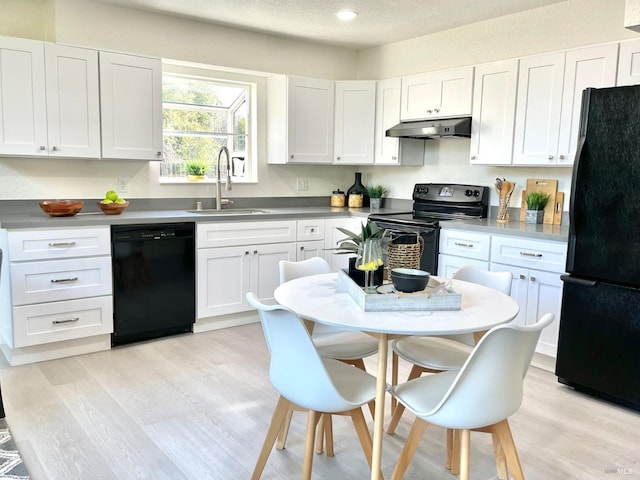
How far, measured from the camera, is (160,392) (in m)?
2.90

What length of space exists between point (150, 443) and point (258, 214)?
6.93ft

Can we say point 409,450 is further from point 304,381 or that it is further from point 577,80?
point 577,80

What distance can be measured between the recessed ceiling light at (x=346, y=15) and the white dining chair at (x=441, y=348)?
2.27m

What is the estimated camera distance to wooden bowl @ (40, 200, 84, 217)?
11.0 feet

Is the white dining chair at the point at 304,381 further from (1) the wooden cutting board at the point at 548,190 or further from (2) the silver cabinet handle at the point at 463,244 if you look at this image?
(1) the wooden cutting board at the point at 548,190

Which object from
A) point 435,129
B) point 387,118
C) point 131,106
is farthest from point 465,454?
point 387,118

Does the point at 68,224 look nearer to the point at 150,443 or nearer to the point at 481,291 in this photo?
the point at 150,443

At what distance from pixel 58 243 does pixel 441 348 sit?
2.44 meters

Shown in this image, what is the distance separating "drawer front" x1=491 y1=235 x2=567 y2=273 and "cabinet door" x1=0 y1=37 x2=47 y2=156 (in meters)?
3.13

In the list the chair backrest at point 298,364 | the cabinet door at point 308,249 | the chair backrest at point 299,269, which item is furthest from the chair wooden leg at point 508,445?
the cabinet door at point 308,249

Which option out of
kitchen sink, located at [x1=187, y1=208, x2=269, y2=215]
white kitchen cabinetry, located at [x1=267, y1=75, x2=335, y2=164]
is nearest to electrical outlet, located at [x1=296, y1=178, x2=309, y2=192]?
white kitchen cabinetry, located at [x1=267, y1=75, x2=335, y2=164]

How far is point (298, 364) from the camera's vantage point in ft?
5.86

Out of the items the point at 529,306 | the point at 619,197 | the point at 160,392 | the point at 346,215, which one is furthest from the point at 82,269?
the point at 619,197

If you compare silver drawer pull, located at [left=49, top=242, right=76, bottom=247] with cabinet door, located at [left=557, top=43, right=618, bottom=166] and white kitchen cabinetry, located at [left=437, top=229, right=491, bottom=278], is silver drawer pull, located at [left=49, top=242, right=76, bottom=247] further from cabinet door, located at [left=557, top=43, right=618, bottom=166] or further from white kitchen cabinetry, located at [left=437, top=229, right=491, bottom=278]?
cabinet door, located at [left=557, top=43, right=618, bottom=166]
